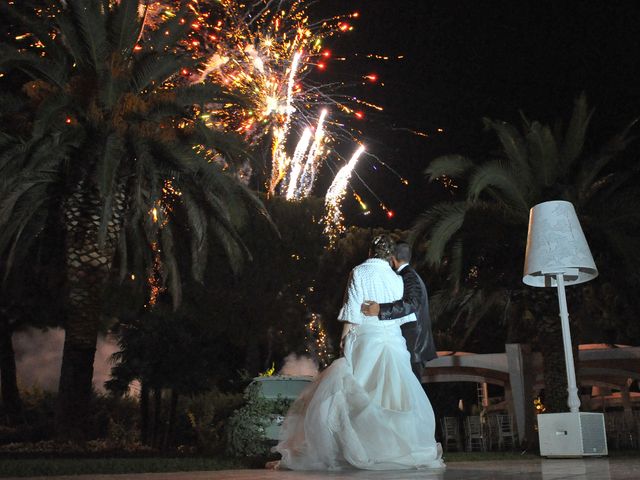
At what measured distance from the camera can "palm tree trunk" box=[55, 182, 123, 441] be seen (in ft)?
48.8

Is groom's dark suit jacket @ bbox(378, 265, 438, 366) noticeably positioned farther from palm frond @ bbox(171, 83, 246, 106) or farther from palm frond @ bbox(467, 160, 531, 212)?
palm frond @ bbox(171, 83, 246, 106)

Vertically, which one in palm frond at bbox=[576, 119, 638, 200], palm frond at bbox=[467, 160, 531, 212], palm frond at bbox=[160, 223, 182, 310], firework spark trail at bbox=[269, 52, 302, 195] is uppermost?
firework spark trail at bbox=[269, 52, 302, 195]

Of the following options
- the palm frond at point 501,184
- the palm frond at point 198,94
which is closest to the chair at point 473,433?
the palm frond at point 501,184

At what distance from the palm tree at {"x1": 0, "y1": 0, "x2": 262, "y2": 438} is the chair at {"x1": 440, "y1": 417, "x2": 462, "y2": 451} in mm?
10264

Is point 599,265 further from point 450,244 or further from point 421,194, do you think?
point 421,194

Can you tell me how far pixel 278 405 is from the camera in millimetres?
12328

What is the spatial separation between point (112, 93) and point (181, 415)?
11.5 metres

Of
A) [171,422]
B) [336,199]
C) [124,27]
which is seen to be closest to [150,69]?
[124,27]

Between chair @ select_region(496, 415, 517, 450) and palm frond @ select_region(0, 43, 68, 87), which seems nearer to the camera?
palm frond @ select_region(0, 43, 68, 87)

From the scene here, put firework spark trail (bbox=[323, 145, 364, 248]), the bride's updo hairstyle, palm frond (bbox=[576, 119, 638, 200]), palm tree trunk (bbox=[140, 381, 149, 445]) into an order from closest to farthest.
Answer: the bride's updo hairstyle < palm frond (bbox=[576, 119, 638, 200]) < palm tree trunk (bbox=[140, 381, 149, 445]) < firework spark trail (bbox=[323, 145, 364, 248])

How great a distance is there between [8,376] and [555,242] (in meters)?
20.6

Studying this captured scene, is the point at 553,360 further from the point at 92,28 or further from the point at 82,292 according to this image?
the point at 92,28

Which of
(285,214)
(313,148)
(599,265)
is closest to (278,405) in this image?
(599,265)

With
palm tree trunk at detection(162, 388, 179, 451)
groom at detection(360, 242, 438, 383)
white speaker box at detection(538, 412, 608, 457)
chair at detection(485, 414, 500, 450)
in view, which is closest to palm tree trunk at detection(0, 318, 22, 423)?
palm tree trunk at detection(162, 388, 179, 451)
